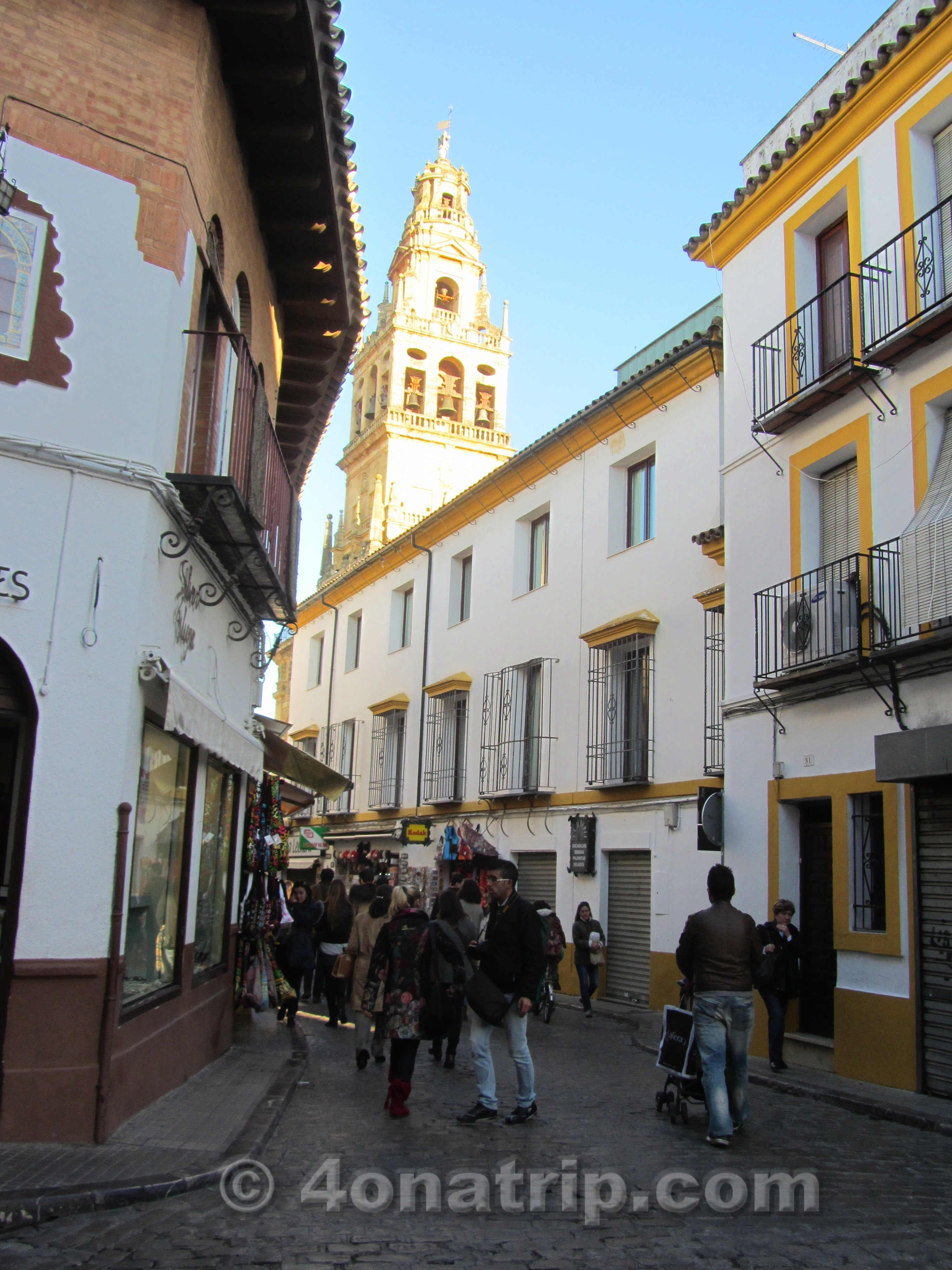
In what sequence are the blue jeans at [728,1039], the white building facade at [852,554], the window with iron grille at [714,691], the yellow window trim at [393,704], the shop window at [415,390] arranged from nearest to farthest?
the blue jeans at [728,1039]
the white building facade at [852,554]
the window with iron grille at [714,691]
the yellow window trim at [393,704]
the shop window at [415,390]

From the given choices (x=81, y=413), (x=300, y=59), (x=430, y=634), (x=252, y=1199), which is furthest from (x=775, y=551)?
(x=430, y=634)

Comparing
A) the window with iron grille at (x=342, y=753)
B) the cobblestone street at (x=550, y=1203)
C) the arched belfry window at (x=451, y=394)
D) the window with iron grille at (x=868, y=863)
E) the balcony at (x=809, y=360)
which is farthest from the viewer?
the arched belfry window at (x=451, y=394)

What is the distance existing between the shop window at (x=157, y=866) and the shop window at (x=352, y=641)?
23241 millimetres

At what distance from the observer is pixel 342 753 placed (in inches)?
1244

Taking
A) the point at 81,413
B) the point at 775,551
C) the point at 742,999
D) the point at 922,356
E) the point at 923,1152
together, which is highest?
the point at 922,356

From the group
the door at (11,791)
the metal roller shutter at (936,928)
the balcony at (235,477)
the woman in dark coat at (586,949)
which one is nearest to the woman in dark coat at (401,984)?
the door at (11,791)

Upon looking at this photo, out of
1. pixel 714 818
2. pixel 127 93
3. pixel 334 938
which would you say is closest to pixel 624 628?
pixel 714 818

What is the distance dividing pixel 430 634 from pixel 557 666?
657 cm

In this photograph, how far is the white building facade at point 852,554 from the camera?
10.4 meters

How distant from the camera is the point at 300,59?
929 cm

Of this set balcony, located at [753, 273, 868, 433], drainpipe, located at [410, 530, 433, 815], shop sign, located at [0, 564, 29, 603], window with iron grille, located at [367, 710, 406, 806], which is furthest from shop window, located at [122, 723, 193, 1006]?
window with iron grille, located at [367, 710, 406, 806]

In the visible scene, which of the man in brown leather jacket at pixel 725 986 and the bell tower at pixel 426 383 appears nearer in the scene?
the man in brown leather jacket at pixel 725 986

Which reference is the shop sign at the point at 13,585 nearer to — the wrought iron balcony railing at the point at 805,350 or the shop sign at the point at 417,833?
the wrought iron balcony railing at the point at 805,350

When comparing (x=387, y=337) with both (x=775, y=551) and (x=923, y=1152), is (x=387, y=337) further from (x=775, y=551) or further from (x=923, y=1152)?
(x=923, y=1152)
